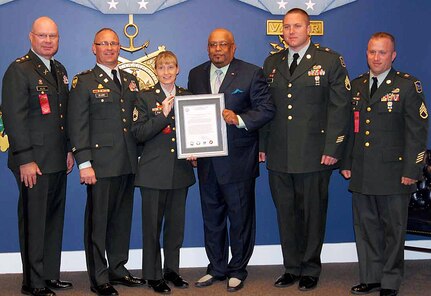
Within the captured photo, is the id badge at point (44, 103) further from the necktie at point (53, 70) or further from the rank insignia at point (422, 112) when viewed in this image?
the rank insignia at point (422, 112)

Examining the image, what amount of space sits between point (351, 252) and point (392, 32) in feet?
6.44

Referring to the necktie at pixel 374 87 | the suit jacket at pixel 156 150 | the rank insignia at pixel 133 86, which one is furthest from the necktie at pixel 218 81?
the necktie at pixel 374 87

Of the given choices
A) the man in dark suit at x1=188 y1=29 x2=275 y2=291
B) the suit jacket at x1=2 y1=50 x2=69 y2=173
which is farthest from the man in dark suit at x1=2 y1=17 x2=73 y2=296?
the man in dark suit at x1=188 y1=29 x2=275 y2=291

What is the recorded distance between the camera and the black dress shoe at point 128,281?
4312mm

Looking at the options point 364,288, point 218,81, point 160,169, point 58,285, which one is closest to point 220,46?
point 218,81

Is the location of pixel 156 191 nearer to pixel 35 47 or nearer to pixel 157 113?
pixel 157 113

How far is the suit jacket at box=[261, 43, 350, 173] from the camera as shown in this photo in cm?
407

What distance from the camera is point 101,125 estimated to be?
404 cm

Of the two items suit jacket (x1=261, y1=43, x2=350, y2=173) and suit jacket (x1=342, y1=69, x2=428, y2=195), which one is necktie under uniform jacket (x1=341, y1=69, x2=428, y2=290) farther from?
suit jacket (x1=261, y1=43, x2=350, y2=173)

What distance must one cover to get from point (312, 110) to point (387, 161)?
0.64 meters

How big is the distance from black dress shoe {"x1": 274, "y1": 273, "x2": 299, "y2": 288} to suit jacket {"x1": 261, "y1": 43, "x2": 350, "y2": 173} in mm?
829

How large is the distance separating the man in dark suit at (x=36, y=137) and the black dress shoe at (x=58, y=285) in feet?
0.57

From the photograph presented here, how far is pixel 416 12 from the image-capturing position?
4.96 meters

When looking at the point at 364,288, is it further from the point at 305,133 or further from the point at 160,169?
the point at 160,169
